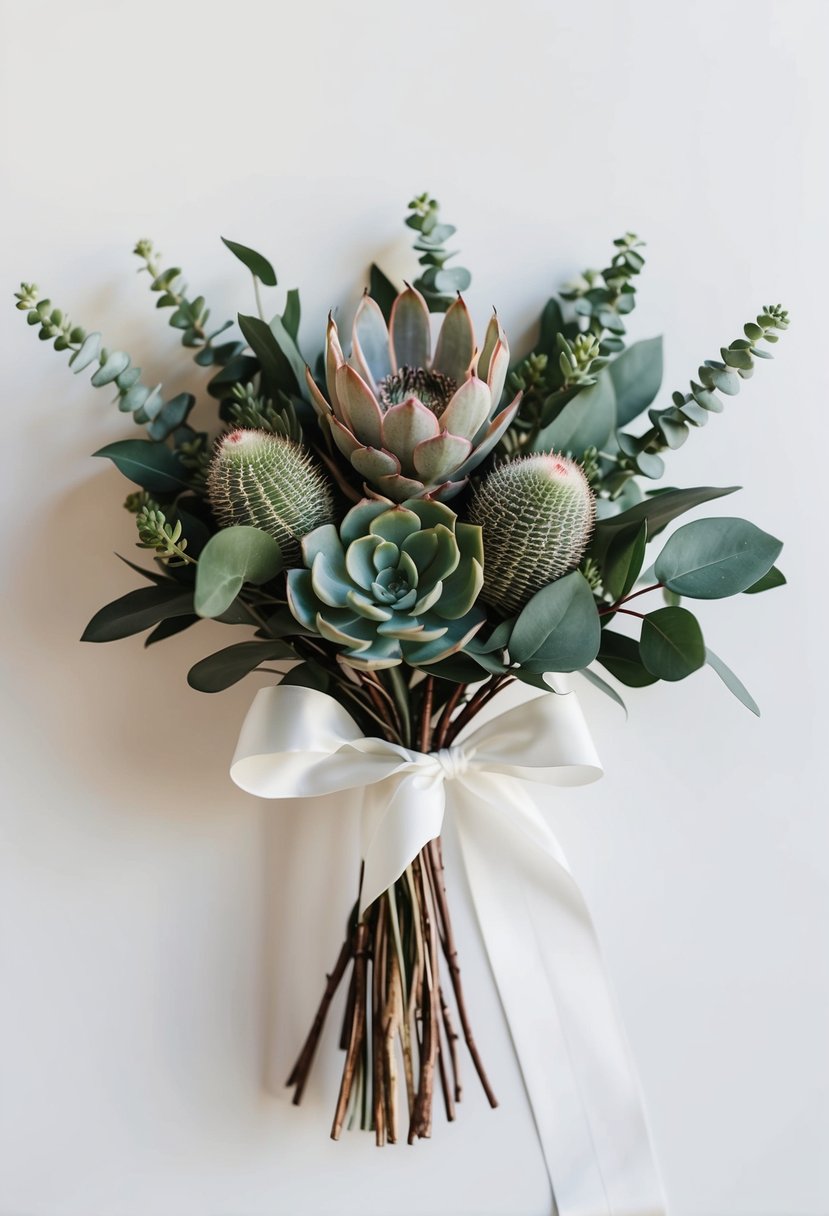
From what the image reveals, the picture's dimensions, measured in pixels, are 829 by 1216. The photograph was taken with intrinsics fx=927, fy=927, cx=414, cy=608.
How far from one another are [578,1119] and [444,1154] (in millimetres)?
150

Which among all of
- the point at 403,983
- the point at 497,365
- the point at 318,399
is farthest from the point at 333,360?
the point at 403,983

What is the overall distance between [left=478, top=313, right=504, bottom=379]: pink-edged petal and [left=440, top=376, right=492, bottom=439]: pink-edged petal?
0.04 meters

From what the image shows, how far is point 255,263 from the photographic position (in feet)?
2.94

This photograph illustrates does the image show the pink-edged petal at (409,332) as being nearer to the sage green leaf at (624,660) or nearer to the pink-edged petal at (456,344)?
the pink-edged petal at (456,344)

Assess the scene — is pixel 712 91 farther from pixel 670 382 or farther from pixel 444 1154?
pixel 444 1154

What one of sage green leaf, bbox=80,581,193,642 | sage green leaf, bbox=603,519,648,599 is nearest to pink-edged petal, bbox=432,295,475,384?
sage green leaf, bbox=603,519,648,599

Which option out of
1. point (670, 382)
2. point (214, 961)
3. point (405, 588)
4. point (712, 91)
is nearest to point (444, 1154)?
point (214, 961)

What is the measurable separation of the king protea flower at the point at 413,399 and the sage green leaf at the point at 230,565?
0.36 feet

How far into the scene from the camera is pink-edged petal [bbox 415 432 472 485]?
74 centimetres

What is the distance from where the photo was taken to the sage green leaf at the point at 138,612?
2.69 ft

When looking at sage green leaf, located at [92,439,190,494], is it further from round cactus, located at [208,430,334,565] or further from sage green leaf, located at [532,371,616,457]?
sage green leaf, located at [532,371,616,457]

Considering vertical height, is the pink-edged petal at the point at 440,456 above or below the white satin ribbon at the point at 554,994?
above

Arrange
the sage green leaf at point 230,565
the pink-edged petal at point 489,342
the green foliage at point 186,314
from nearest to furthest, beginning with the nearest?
the sage green leaf at point 230,565
the pink-edged petal at point 489,342
the green foliage at point 186,314

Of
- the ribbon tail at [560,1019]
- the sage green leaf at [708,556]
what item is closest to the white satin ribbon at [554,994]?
the ribbon tail at [560,1019]
